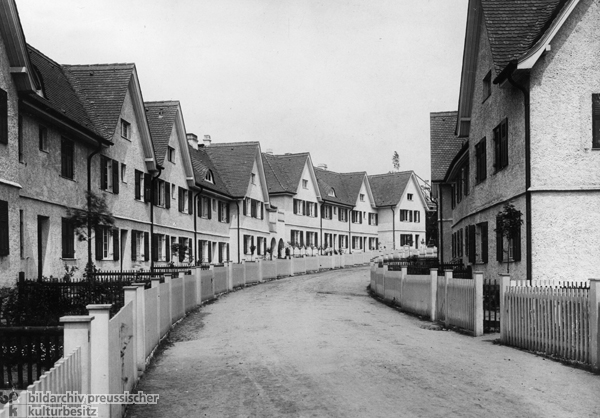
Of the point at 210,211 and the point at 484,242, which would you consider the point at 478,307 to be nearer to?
the point at 484,242

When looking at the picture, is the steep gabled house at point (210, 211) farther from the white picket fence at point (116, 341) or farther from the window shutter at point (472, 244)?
the white picket fence at point (116, 341)

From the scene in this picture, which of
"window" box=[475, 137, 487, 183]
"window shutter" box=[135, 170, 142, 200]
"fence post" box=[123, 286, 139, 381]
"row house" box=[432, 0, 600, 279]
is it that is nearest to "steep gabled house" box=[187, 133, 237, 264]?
"window shutter" box=[135, 170, 142, 200]

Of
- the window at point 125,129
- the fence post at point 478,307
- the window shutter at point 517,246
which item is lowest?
the fence post at point 478,307

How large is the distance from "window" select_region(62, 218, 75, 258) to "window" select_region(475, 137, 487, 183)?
14902 mm

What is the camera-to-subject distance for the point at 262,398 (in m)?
8.59

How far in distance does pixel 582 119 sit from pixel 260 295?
46.7 ft

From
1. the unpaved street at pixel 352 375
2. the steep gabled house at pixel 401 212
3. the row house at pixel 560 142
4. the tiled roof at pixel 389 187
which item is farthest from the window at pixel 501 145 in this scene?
the tiled roof at pixel 389 187

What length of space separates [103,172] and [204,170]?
16273 mm

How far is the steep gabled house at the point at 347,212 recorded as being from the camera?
216 feet

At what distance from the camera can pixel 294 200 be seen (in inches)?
2291

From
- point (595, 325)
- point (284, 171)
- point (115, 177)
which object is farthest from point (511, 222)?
point (284, 171)

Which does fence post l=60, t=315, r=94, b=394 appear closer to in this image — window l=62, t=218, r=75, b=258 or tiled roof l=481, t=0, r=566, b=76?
tiled roof l=481, t=0, r=566, b=76

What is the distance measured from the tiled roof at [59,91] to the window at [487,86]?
1439 cm

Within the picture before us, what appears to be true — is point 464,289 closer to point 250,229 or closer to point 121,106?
point 121,106
